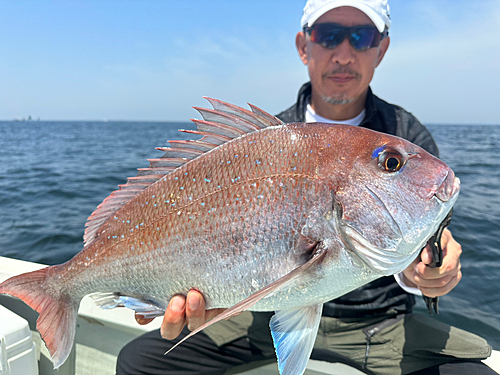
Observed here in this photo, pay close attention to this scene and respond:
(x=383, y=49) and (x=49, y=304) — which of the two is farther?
(x=383, y=49)

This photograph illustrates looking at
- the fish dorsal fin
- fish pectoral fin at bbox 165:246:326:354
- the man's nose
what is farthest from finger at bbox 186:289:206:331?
the man's nose

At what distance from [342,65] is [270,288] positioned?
7.17 ft

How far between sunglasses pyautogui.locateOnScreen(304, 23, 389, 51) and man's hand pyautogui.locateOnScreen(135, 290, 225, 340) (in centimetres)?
224

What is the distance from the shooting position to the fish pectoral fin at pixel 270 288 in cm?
104

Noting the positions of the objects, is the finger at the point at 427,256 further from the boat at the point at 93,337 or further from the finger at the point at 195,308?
the boat at the point at 93,337

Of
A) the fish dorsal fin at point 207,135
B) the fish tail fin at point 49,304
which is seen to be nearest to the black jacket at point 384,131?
the fish dorsal fin at point 207,135

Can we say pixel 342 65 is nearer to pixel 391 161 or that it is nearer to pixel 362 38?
pixel 362 38

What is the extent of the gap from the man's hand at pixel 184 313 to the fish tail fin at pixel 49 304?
1.18ft

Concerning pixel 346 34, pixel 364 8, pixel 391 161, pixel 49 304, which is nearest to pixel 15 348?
pixel 49 304

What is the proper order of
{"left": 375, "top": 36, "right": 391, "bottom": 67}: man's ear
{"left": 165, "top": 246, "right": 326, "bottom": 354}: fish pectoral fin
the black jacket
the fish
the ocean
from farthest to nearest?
1. the ocean
2. {"left": 375, "top": 36, "right": 391, "bottom": 67}: man's ear
3. the black jacket
4. the fish
5. {"left": 165, "top": 246, "right": 326, "bottom": 354}: fish pectoral fin

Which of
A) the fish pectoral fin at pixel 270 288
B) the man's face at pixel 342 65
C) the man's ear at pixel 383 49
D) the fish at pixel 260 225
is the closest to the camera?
the fish pectoral fin at pixel 270 288

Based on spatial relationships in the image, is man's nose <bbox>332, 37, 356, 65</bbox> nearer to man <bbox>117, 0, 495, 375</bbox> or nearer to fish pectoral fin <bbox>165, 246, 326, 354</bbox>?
man <bbox>117, 0, 495, 375</bbox>

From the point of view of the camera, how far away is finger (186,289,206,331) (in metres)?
1.44

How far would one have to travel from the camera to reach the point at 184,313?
5.32 ft
